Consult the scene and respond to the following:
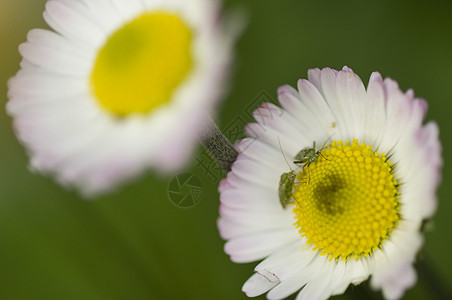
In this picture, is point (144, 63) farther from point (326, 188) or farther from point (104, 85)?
point (326, 188)

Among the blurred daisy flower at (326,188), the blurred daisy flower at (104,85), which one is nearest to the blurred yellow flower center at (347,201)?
the blurred daisy flower at (326,188)

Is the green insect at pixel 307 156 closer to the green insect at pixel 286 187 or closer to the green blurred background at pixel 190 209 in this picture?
the green insect at pixel 286 187

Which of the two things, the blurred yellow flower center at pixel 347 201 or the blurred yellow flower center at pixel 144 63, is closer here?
the blurred yellow flower center at pixel 347 201

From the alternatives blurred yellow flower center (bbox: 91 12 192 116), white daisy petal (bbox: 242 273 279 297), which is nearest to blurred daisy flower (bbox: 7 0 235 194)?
blurred yellow flower center (bbox: 91 12 192 116)

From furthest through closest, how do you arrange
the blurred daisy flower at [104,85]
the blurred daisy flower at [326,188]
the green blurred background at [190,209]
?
the green blurred background at [190,209] → the blurred daisy flower at [104,85] → the blurred daisy flower at [326,188]

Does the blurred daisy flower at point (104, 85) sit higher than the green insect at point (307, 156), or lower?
lower

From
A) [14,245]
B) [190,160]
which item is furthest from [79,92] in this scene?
[14,245]

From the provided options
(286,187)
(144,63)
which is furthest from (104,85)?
(286,187)

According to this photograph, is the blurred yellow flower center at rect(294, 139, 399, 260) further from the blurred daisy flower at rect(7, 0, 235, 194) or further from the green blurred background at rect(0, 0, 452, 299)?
the green blurred background at rect(0, 0, 452, 299)
